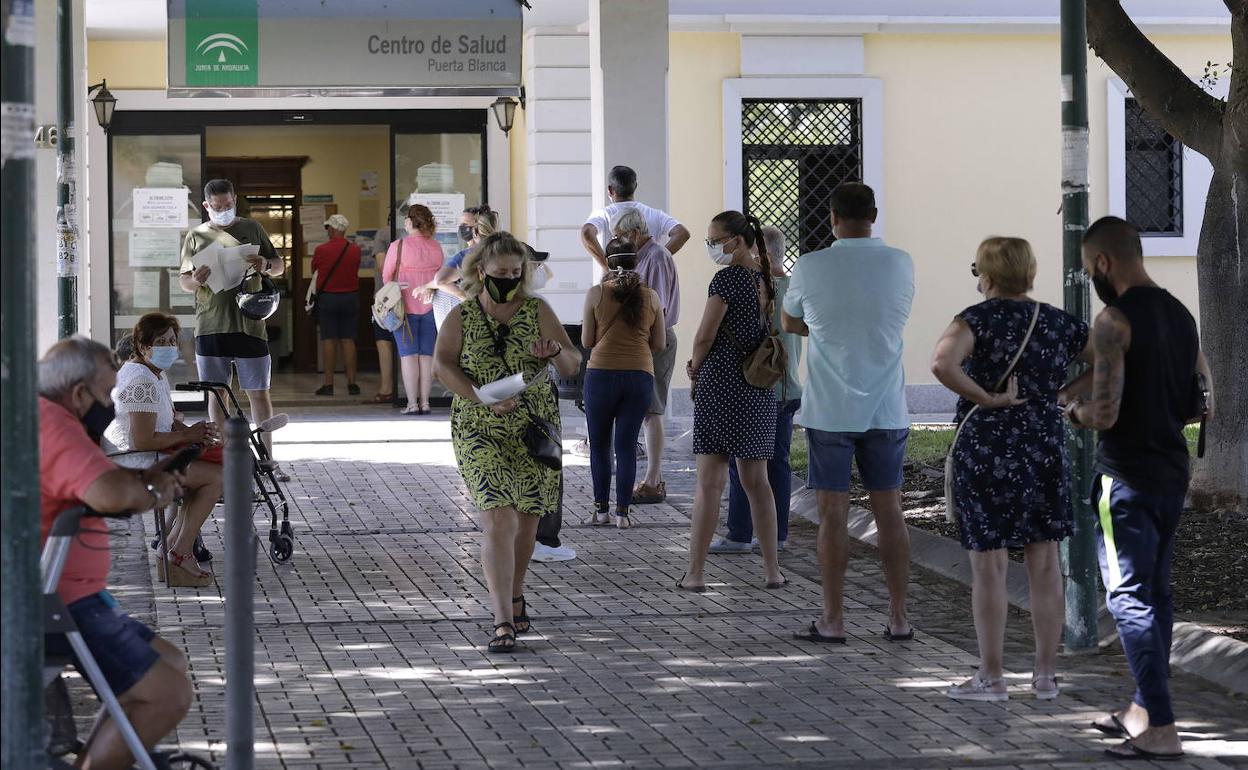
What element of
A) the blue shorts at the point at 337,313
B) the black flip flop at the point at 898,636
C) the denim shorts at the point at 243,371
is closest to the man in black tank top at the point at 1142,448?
the black flip flop at the point at 898,636

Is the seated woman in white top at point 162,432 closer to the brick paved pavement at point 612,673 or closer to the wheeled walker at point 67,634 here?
the brick paved pavement at point 612,673

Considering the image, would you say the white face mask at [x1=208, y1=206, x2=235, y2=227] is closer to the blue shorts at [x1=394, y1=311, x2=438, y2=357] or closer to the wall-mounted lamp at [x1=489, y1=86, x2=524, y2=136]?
the blue shorts at [x1=394, y1=311, x2=438, y2=357]

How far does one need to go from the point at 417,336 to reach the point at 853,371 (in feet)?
36.3

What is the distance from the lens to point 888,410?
7.75 metres

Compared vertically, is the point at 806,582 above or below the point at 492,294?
below

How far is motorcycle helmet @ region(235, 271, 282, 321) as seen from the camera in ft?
40.1

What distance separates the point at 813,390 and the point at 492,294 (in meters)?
1.39

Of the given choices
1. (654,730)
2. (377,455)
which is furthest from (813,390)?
(377,455)

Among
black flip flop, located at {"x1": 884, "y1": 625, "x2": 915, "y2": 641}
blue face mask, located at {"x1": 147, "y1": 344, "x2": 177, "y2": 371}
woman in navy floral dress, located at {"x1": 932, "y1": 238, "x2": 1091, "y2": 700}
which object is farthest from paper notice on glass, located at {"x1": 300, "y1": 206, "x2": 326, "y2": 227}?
woman in navy floral dress, located at {"x1": 932, "y1": 238, "x2": 1091, "y2": 700}

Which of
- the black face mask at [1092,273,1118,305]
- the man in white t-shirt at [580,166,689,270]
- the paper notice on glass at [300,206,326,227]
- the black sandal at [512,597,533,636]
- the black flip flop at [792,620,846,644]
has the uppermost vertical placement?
the paper notice on glass at [300,206,326,227]

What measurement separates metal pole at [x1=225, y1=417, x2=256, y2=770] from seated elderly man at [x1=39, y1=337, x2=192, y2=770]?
6.1 inches

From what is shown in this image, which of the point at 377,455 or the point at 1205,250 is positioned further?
the point at 377,455

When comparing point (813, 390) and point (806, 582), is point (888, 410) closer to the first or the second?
point (813, 390)

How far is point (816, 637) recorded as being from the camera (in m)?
8.04
